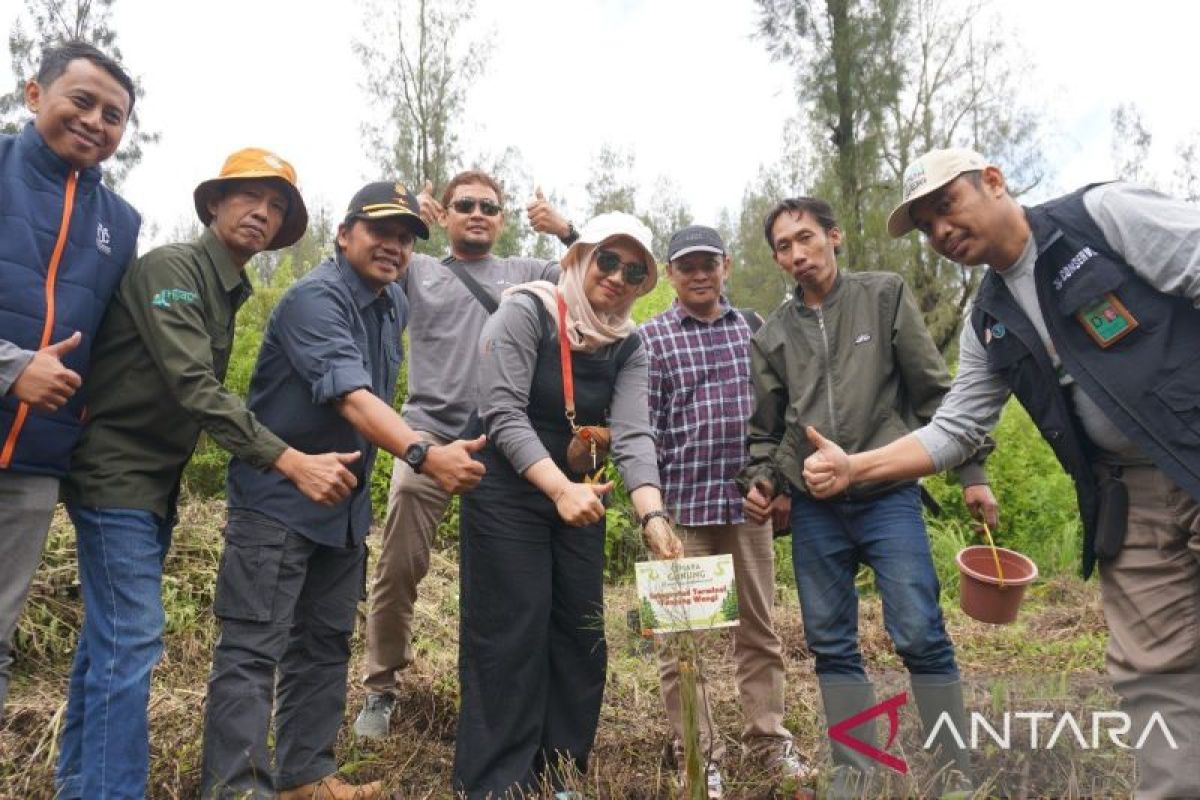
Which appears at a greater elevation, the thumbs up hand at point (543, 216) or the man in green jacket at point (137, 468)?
the thumbs up hand at point (543, 216)

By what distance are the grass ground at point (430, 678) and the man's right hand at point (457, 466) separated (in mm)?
878

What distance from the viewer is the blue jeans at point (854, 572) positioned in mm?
3016

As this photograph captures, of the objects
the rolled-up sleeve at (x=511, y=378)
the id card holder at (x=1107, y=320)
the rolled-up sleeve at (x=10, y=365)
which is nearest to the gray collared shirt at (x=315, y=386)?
the rolled-up sleeve at (x=511, y=378)

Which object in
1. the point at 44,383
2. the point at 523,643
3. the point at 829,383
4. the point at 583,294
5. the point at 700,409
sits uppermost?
the point at 583,294

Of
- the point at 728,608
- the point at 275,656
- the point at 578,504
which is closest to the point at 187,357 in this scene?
the point at 275,656

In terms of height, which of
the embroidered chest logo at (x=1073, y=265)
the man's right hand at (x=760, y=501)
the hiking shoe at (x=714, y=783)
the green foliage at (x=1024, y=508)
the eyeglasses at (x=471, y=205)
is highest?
the eyeglasses at (x=471, y=205)

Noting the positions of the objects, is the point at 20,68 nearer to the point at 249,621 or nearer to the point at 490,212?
the point at 490,212

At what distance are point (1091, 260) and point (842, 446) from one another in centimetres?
112

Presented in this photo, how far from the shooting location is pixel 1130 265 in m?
2.34

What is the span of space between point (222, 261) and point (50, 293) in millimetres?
534

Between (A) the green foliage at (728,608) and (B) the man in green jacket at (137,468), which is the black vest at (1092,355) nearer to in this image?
(A) the green foliage at (728,608)

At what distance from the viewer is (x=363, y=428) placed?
2.91 meters

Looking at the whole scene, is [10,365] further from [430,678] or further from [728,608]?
[430,678]

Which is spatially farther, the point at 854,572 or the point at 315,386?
the point at 854,572
